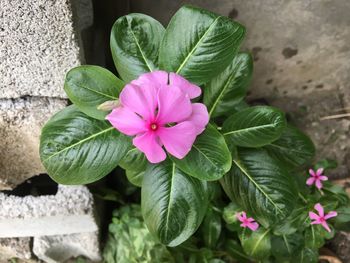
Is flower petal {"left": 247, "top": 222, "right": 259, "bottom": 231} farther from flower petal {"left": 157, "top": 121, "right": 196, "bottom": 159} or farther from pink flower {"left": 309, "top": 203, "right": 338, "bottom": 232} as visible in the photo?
flower petal {"left": 157, "top": 121, "right": 196, "bottom": 159}

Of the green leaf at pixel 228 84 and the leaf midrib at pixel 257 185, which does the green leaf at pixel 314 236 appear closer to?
the leaf midrib at pixel 257 185

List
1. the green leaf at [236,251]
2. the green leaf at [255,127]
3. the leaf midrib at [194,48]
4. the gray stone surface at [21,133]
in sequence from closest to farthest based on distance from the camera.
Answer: the leaf midrib at [194,48] → the green leaf at [255,127] → the gray stone surface at [21,133] → the green leaf at [236,251]

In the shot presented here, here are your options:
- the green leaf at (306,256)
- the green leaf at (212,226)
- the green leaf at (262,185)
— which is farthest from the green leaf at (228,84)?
the green leaf at (306,256)

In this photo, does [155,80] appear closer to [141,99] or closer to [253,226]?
[141,99]

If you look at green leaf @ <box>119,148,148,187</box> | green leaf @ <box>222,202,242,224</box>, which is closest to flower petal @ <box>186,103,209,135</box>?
green leaf @ <box>119,148,148,187</box>

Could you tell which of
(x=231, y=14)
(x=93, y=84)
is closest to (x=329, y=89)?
(x=231, y=14)

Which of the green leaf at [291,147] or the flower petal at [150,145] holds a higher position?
the flower petal at [150,145]
